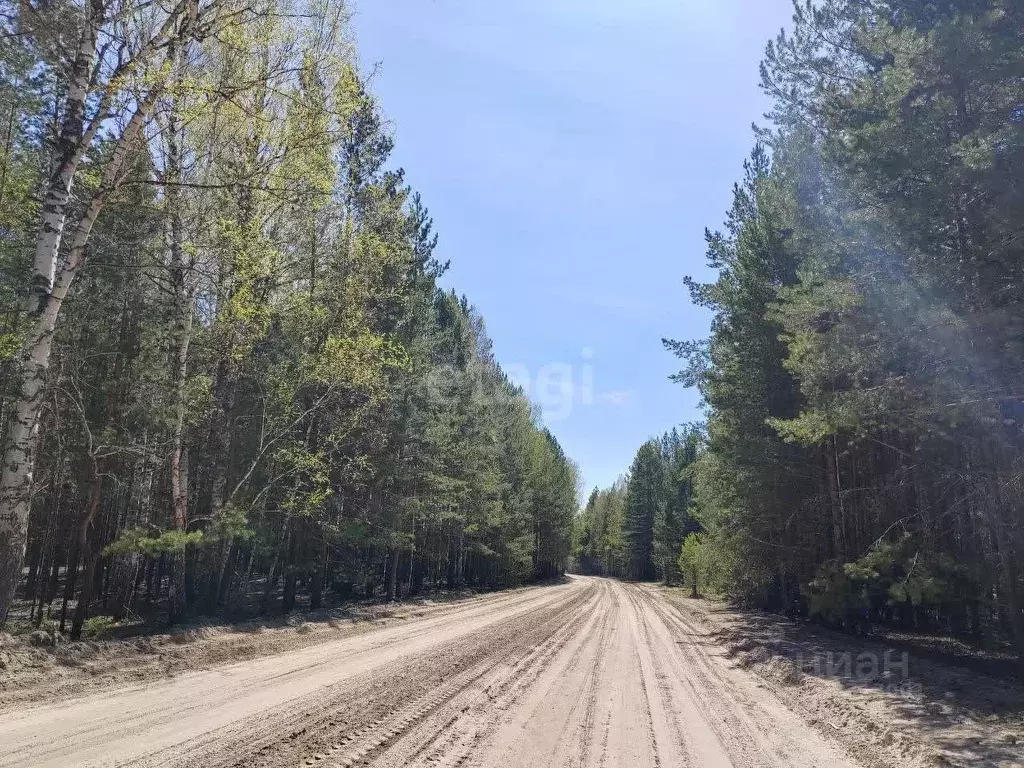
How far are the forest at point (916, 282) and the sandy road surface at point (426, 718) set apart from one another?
4.65 metres

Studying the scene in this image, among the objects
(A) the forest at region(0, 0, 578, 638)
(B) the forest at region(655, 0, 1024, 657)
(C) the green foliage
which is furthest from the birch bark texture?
(B) the forest at region(655, 0, 1024, 657)

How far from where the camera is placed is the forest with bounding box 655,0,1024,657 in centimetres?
826

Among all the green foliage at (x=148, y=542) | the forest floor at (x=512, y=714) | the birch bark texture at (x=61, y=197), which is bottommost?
the forest floor at (x=512, y=714)

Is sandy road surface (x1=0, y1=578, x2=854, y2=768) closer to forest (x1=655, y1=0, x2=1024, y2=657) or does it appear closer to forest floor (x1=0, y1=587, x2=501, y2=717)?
forest floor (x1=0, y1=587, x2=501, y2=717)

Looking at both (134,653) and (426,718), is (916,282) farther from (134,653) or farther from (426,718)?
(134,653)

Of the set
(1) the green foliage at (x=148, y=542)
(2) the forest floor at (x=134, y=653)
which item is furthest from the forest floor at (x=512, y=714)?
(1) the green foliage at (x=148, y=542)

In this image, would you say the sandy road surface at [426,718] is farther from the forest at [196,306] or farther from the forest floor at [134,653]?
the forest at [196,306]

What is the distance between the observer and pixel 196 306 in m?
13.3

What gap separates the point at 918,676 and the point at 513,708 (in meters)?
7.11

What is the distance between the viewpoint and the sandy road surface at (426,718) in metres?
4.82

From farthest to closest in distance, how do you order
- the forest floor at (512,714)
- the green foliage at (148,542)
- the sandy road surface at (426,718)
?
1. the green foliage at (148,542)
2. the forest floor at (512,714)
3. the sandy road surface at (426,718)

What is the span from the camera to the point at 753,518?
1691cm

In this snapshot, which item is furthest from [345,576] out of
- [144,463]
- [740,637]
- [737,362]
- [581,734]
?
[581,734]

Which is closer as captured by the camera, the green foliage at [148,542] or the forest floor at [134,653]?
the forest floor at [134,653]
